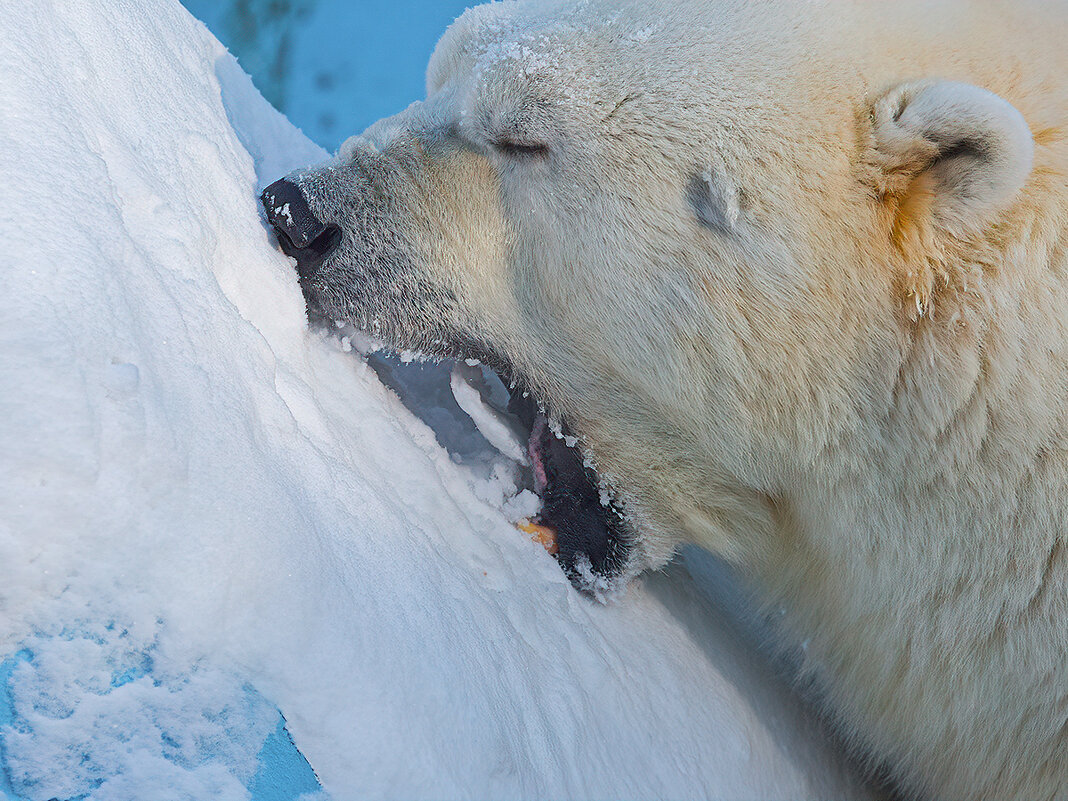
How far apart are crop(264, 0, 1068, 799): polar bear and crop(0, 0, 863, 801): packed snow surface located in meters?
0.28

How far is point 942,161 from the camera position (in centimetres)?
151

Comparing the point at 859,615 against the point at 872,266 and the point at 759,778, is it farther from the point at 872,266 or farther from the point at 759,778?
the point at 872,266

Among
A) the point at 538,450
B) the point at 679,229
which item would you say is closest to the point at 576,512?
the point at 538,450

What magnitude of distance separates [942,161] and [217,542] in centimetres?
125

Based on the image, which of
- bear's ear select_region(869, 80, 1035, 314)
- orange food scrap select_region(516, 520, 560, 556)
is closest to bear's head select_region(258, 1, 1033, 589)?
bear's ear select_region(869, 80, 1035, 314)

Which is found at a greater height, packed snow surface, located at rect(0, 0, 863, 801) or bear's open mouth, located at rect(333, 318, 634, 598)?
packed snow surface, located at rect(0, 0, 863, 801)

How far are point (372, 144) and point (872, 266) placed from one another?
1053 mm

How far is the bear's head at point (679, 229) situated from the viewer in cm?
157

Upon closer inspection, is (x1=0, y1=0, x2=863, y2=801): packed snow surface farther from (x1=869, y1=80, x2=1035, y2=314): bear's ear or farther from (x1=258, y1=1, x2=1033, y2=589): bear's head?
(x1=869, y1=80, x2=1035, y2=314): bear's ear

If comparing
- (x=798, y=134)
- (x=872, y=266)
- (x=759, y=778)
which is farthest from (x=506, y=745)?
(x=798, y=134)

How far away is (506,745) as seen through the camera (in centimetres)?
126

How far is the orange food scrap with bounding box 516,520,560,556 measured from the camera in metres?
1.87

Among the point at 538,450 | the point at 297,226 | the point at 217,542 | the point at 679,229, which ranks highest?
the point at 297,226

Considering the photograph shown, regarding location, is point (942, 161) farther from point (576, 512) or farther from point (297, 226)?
point (297, 226)
